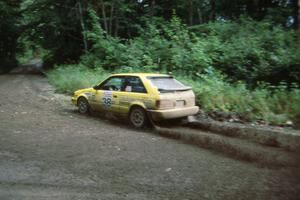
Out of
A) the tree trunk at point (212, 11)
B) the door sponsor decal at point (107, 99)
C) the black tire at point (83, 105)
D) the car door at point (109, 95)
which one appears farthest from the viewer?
the tree trunk at point (212, 11)

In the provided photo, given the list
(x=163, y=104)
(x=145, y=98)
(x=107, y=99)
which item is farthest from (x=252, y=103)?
(x=107, y=99)

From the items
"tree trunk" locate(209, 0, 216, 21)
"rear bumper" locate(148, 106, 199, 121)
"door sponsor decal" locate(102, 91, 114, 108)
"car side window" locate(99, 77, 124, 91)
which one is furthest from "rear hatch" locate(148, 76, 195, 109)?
"tree trunk" locate(209, 0, 216, 21)

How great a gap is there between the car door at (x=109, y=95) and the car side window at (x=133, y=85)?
239mm

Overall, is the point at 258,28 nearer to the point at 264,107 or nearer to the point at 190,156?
the point at 264,107

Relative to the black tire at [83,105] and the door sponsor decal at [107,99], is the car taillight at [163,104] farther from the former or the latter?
the black tire at [83,105]

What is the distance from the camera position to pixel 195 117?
11.6 metres

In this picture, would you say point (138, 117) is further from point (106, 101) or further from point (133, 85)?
point (106, 101)

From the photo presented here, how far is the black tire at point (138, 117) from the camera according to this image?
1073cm

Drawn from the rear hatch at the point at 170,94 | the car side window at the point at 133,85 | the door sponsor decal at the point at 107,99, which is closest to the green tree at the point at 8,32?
the door sponsor decal at the point at 107,99

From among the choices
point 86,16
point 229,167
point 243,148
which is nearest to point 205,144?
point 243,148

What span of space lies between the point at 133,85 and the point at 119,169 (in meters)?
4.69

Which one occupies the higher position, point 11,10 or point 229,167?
point 11,10

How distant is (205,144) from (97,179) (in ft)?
11.6

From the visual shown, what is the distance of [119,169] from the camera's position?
6836 millimetres
